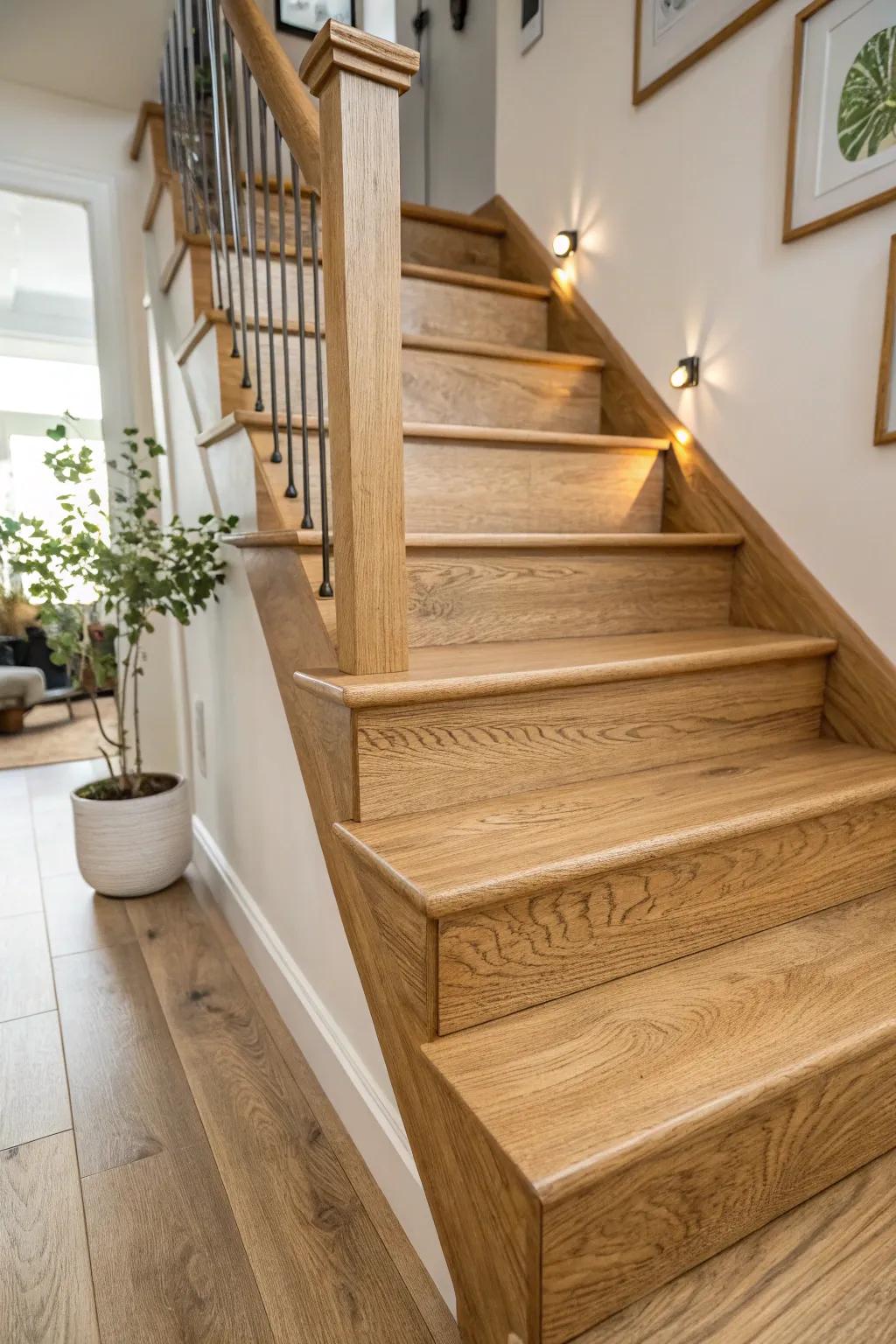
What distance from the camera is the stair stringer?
0.73 m

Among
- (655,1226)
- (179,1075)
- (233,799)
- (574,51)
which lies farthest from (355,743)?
(574,51)

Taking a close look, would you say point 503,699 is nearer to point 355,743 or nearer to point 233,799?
point 355,743

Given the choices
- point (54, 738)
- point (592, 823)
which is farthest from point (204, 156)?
point (54, 738)

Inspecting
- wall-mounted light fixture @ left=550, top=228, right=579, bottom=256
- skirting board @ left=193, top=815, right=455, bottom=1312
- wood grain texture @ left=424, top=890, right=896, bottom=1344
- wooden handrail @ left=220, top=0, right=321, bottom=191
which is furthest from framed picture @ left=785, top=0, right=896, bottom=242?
skirting board @ left=193, top=815, right=455, bottom=1312

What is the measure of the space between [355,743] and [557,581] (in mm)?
706

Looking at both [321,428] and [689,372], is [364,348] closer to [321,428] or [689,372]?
[321,428]

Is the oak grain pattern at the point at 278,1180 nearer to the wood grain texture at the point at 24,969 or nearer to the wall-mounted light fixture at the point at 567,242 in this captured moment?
the wood grain texture at the point at 24,969

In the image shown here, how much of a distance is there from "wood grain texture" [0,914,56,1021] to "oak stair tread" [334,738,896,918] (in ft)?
3.94

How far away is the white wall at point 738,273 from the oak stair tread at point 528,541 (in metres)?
0.16

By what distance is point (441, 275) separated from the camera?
7.07 ft

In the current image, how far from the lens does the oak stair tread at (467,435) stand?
153 cm

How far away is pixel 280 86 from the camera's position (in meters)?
1.25

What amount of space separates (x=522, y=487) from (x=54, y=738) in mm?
3541

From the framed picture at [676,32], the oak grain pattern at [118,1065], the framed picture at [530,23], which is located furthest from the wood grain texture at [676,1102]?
the framed picture at [530,23]
